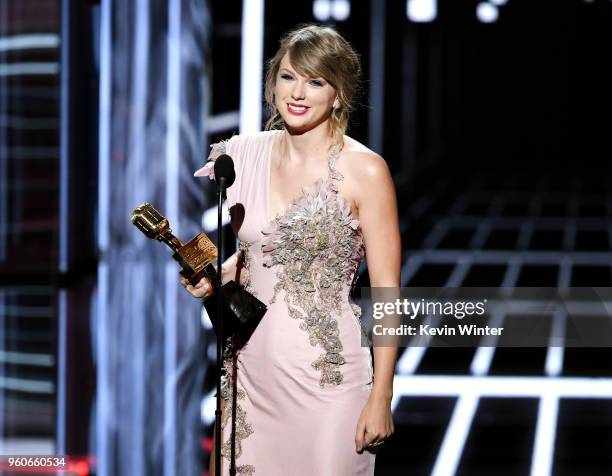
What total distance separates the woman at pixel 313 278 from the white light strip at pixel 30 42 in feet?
5.95

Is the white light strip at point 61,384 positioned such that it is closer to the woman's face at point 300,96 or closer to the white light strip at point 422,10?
the woman's face at point 300,96

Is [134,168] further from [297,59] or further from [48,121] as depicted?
[297,59]

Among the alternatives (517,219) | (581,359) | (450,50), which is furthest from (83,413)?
(450,50)

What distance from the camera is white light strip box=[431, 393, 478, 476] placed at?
4.73 m

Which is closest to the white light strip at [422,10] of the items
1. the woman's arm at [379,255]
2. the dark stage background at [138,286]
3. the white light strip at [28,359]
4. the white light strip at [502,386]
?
the dark stage background at [138,286]

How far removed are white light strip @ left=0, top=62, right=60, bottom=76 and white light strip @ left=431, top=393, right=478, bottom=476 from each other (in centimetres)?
219

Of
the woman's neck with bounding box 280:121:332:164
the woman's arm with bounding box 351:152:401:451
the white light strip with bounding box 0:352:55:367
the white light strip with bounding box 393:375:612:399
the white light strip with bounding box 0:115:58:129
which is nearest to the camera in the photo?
the woman's arm with bounding box 351:152:401:451

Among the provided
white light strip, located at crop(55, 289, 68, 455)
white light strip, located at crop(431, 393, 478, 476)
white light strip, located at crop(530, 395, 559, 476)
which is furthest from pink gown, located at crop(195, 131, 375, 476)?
white light strip, located at crop(530, 395, 559, 476)

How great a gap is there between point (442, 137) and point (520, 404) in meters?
13.0

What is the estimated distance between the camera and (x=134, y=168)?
4523 mm

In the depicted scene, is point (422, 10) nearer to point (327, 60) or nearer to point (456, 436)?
point (456, 436)

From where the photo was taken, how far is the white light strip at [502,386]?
19.2ft

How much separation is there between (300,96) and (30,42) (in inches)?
83.9

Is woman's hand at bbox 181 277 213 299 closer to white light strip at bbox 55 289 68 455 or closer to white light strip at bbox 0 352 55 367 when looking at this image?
white light strip at bbox 55 289 68 455
